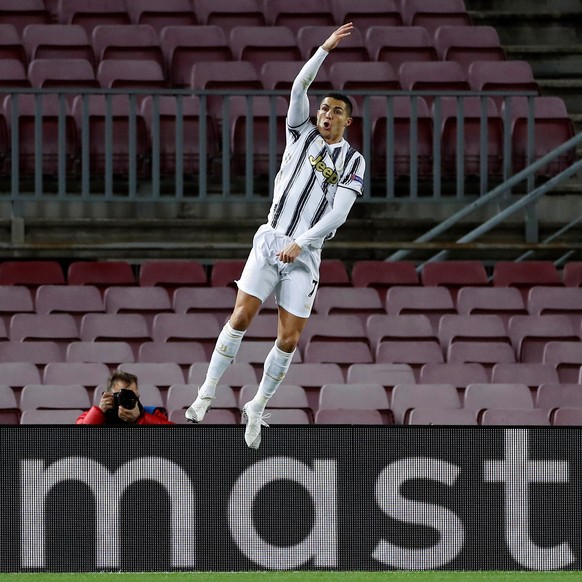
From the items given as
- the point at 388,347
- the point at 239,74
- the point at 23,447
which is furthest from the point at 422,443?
the point at 239,74

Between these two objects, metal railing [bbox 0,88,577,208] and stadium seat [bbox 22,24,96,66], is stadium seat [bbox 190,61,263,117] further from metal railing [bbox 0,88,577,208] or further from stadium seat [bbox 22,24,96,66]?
stadium seat [bbox 22,24,96,66]

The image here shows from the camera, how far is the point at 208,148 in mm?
12969

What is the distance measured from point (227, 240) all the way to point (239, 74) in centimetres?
157

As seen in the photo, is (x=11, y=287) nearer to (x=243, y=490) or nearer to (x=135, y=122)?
(x=135, y=122)

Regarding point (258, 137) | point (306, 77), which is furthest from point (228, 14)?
point (306, 77)

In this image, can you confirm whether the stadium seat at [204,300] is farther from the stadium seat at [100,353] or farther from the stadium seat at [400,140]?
the stadium seat at [400,140]

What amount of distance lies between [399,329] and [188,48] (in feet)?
13.7

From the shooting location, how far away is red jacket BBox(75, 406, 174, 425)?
835 cm

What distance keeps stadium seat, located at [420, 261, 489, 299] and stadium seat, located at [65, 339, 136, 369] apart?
2.66 m

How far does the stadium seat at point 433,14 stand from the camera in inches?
604

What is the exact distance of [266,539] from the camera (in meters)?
7.94

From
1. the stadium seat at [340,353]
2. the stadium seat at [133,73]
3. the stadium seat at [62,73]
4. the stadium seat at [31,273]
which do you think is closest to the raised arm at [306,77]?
the stadium seat at [340,353]

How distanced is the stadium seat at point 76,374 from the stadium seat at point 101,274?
5.50 feet

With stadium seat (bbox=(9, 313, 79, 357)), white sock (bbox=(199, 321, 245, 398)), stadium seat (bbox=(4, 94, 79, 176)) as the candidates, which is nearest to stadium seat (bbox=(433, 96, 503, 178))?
stadium seat (bbox=(4, 94, 79, 176))
